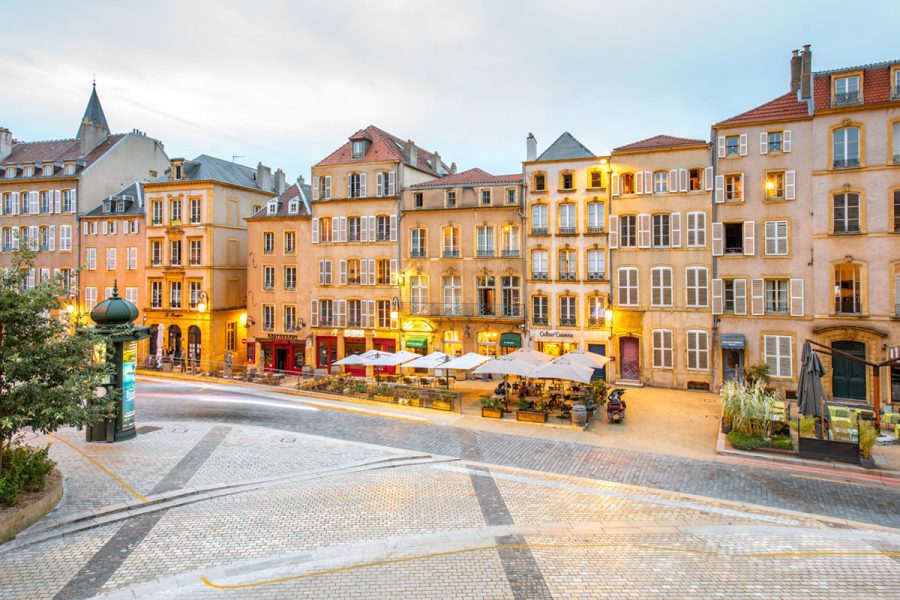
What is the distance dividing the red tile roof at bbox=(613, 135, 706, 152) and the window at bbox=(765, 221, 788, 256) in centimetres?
556

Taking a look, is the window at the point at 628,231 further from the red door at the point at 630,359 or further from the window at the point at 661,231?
the red door at the point at 630,359

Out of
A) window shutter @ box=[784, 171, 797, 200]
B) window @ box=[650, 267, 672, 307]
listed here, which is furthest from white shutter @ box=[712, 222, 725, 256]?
window shutter @ box=[784, 171, 797, 200]

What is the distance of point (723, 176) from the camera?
1141 inches

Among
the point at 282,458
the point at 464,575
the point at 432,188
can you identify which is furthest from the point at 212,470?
the point at 432,188

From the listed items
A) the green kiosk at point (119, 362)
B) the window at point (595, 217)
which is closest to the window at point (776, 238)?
the window at point (595, 217)

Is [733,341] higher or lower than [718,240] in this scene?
lower

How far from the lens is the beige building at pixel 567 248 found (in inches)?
1246

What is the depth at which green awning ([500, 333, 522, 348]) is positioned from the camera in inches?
1297

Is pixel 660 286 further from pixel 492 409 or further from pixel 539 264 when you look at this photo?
pixel 492 409

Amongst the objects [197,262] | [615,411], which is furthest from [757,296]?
[197,262]

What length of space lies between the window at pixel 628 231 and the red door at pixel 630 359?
5209 millimetres

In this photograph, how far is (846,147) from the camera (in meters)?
26.5

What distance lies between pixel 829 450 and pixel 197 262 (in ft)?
126

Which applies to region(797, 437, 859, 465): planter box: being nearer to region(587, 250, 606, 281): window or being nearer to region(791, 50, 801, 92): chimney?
region(587, 250, 606, 281): window
